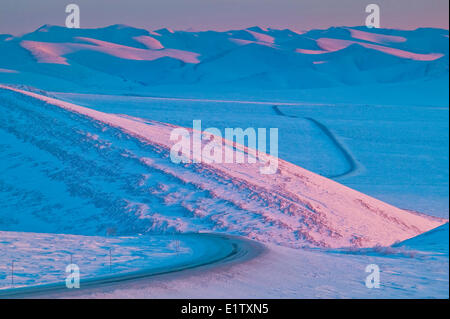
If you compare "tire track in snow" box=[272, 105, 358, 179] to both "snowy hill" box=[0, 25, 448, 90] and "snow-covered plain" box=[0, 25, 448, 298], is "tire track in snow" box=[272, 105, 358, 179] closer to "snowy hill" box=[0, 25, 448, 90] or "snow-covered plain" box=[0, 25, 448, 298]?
"snow-covered plain" box=[0, 25, 448, 298]

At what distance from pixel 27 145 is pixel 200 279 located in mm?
12695

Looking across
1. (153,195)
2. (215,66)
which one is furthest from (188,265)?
(215,66)

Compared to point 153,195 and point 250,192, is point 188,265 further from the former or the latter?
point 250,192

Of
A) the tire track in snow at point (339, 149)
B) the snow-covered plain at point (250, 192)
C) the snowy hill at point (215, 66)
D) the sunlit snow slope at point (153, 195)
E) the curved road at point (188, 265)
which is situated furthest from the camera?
the snowy hill at point (215, 66)

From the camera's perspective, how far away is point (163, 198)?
53.4 ft

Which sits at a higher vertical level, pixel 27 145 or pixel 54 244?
pixel 27 145

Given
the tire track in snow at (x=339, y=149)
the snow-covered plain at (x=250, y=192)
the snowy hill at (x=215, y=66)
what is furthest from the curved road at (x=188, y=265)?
the snowy hill at (x=215, y=66)

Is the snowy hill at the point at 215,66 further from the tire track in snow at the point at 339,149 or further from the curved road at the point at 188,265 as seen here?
the curved road at the point at 188,265

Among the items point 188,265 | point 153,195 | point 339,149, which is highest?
point 339,149

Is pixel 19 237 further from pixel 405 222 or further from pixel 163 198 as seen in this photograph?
pixel 405 222

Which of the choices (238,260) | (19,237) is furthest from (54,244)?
(238,260)

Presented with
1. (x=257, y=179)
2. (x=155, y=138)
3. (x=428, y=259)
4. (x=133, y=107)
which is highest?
(x=133, y=107)

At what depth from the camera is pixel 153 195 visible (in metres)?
16.5

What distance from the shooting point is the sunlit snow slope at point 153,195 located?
1509 cm
